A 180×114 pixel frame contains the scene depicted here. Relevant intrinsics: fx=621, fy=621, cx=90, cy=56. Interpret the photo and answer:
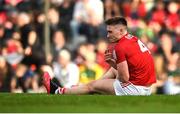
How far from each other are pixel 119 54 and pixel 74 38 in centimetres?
435

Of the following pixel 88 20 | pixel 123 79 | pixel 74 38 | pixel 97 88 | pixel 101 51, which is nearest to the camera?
pixel 123 79

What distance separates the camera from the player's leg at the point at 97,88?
8078mm

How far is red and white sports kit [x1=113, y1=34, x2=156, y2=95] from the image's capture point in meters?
7.84

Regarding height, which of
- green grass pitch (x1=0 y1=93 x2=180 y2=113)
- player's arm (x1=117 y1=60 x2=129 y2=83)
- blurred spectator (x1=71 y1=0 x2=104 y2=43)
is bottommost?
green grass pitch (x1=0 y1=93 x2=180 y2=113)

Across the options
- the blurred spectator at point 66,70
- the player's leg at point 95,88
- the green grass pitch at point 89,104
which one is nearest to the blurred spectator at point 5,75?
the blurred spectator at point 66,70

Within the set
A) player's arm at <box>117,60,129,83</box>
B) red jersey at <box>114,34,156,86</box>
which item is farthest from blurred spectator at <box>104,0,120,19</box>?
player's arm at <box>117,60,129,83</box>

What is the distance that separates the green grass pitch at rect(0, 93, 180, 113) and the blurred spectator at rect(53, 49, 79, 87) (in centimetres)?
399

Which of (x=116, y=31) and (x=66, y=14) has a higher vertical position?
(x=66, y=14)

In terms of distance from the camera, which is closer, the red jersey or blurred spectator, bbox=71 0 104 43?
the red jersey

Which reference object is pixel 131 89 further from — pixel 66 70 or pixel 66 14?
pixel 66 14

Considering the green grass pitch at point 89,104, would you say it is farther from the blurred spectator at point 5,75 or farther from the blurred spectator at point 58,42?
the blurred spectator at point 58,42

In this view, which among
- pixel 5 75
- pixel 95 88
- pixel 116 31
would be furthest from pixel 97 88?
pixel 5 75

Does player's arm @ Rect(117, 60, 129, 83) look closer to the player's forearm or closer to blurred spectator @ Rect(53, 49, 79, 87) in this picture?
the player's forearm

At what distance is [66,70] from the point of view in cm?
1143
